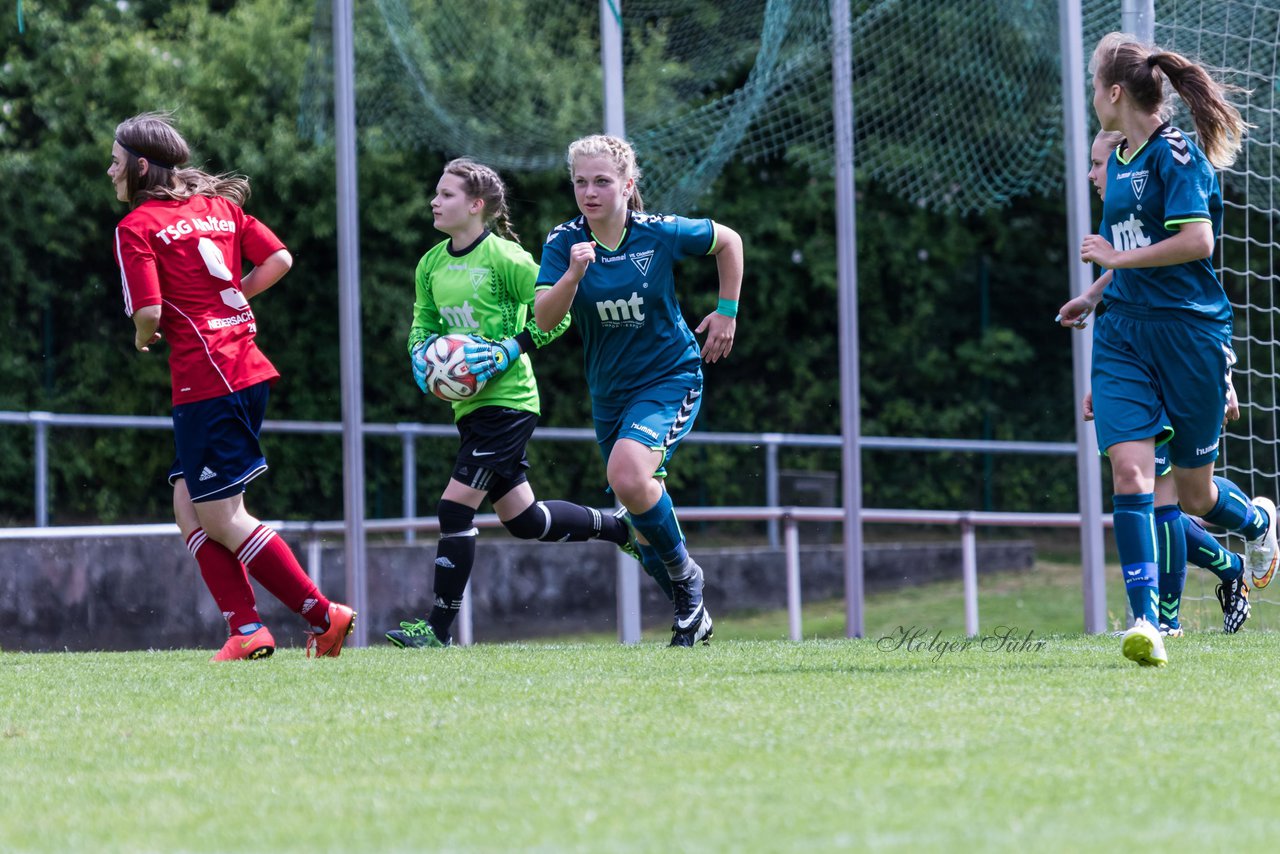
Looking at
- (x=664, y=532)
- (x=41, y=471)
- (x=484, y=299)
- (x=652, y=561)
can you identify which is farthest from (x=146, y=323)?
(x=41, y=471)

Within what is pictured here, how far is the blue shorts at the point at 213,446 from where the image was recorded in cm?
595

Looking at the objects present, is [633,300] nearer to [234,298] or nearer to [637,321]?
[637,321]

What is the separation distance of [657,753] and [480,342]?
342 cm

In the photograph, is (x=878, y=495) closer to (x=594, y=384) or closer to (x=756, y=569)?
(x=756, y=569)

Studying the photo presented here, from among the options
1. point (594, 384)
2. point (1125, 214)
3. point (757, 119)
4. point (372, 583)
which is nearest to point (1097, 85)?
point (1125, 214)

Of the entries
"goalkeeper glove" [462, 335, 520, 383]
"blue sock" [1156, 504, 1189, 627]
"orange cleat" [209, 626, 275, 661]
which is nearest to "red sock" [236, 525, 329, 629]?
"orange cleat" [209, 626, 275, 661]

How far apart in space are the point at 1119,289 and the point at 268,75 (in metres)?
12.7

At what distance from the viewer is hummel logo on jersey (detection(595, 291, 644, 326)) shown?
250 inches

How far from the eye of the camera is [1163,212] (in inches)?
213

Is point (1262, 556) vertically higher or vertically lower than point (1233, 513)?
lower

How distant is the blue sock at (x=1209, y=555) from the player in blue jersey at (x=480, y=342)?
2612 mm

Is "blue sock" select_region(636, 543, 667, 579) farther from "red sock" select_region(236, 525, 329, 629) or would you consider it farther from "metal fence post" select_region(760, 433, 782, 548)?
"metal fence post" select_region(760, 433, 782, 548)

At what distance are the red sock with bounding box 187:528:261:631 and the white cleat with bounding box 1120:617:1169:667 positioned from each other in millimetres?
3058

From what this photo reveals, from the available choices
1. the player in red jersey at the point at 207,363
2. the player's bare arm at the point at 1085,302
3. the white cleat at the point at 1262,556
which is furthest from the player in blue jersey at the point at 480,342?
the white cleat at the point at 1262,556
